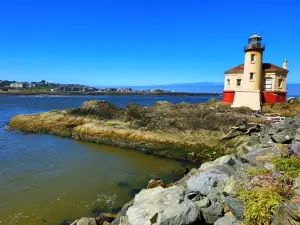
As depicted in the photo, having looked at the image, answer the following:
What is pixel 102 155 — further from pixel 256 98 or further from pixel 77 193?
pixel 256 98

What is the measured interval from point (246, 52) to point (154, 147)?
15.2 m

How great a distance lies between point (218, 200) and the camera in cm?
635

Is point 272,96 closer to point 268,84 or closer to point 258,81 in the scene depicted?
point 268,84

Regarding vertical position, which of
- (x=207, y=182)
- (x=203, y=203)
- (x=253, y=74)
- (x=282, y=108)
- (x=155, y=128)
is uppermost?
Result: (x=253, y=74)

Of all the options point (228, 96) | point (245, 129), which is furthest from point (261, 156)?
point (228, 96)

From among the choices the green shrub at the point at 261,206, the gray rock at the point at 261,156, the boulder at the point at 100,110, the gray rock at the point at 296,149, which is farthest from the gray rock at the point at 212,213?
the boulder at the point at 100,110

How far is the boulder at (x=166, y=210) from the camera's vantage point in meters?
5.75

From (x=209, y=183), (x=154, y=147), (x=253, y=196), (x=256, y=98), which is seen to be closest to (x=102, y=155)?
(x=154, y=147)

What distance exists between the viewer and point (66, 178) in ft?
43.3

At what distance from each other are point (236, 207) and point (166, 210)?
62.0 inches

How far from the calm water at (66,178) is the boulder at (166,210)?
140 inches

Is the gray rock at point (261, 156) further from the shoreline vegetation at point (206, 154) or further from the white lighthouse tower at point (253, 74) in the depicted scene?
the white lighthouse tower at point (253, 74)

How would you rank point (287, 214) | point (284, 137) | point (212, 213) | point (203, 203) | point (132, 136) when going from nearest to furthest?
point (287, 214) → point (212, 213) → point (203, 203) → point (284, 137) → point (132, 136)

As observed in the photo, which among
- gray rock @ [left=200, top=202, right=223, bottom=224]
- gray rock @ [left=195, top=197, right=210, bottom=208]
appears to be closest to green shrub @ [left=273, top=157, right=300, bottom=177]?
gray rock @ [left=200, top=202, right=223, bottom=224]
